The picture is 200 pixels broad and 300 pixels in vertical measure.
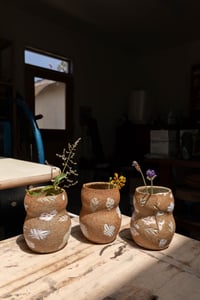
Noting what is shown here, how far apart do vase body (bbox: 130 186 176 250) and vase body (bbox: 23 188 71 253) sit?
0.20 metres

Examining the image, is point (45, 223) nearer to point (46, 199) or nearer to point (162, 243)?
point (46, 199)

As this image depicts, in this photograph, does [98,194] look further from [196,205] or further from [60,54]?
[60,54]

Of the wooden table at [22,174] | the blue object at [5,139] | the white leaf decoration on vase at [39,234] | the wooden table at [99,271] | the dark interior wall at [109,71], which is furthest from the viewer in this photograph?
the dark interior wall at [109,71]

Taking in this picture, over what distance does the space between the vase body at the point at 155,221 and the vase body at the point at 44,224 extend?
200 mm

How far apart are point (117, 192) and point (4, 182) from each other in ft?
1.14

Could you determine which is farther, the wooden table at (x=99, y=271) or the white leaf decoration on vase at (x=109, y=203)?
the white leaf decoration on vase at (x=109, y=203)

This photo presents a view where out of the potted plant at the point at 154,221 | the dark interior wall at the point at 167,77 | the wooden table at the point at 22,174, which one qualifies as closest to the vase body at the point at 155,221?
the potted plant at the point at 154,221

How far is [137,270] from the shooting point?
53 centimetres

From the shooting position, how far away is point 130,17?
3.33 metres

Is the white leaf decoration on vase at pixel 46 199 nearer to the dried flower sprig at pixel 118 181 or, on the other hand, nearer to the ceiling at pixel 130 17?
the dried flower sprig at pixel 118 181

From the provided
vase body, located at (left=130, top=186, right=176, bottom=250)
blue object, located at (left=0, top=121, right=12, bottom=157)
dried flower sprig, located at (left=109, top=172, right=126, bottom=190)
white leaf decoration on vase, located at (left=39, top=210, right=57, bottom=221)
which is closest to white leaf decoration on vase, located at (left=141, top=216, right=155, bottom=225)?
vase body, located at (left=130, top=186, right=176, bottom=250)

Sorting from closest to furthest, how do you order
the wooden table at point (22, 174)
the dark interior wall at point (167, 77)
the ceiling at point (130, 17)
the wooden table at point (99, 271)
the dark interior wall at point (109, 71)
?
the wooden table at point (99, 271) → the wooden table at point (22, 174) → the ceiling at point (130, 17) → the dark interior wall at point (109, 71) → the dark interior wall at point (167, 77)

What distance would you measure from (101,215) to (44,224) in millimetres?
145

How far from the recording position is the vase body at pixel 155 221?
608mm
